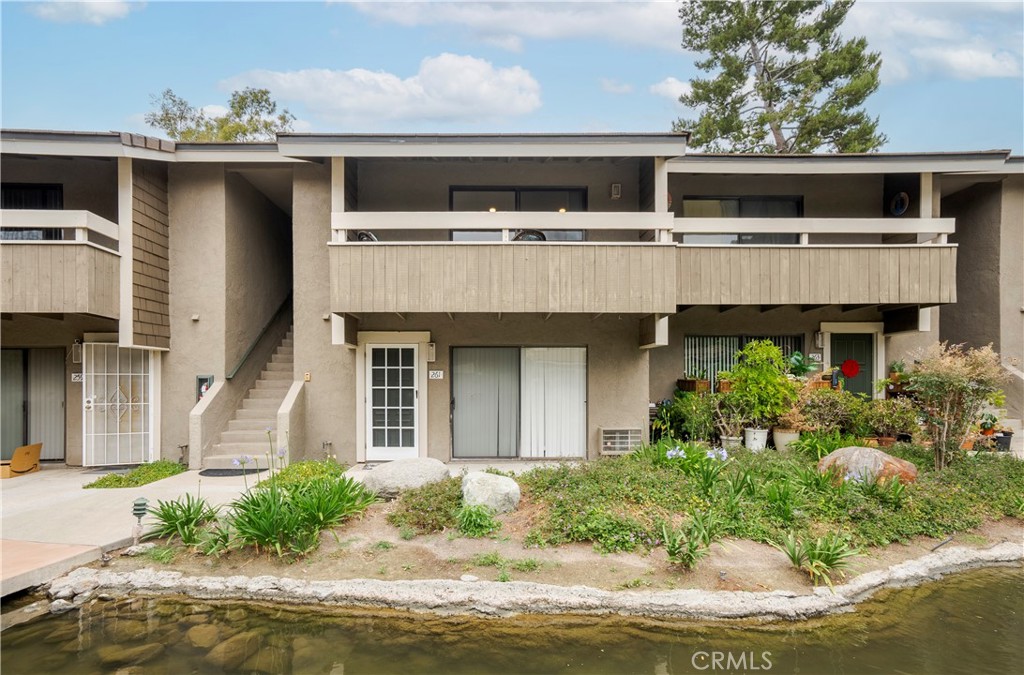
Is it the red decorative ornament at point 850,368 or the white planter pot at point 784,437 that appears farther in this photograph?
the red decorative ornament at point 850,368

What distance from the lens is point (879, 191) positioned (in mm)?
9977

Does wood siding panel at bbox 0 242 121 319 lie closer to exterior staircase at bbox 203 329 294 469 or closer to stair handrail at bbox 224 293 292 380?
stair handrail at bbox 224 293 292 380

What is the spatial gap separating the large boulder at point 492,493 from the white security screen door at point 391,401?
10.1ft

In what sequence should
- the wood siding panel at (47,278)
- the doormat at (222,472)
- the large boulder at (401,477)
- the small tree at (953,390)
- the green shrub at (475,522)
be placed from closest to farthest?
1. the green shrub at (475,522)
2. the large boulder at (401,477)
3. the small tree at (953,390)
4. the wood siding panel at (47,278)
5. the doormat at (222,472)

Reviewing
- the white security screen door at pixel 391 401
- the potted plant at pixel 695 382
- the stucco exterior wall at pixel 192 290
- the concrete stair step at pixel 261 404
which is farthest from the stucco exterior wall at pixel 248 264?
the potted plant at pixel 695 382

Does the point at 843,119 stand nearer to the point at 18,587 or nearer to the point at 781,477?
the point at 781,477

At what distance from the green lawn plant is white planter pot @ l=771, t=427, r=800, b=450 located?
32cm

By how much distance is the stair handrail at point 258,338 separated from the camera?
357 inches

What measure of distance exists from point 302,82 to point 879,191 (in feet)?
69.5

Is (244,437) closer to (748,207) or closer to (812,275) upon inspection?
(812,275)

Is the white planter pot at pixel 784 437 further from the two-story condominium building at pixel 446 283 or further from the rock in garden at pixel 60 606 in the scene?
the rock in garden at pixel 60 606

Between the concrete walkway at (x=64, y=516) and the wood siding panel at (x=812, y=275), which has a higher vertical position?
the wood siding panel at (x=812, y=275)

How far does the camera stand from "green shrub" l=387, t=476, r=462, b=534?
5.51 meters

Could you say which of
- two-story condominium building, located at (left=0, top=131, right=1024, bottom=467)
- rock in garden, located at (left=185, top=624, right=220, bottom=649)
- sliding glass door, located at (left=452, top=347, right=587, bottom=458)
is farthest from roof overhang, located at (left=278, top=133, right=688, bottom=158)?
rock in garden, located at (left=185, top=624, right=220, bottom=649)
